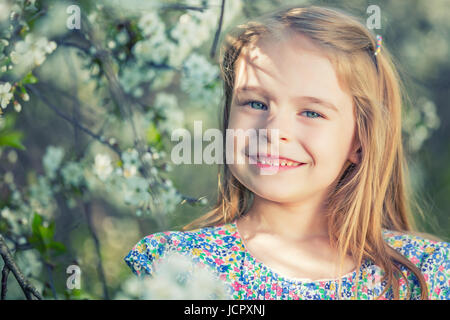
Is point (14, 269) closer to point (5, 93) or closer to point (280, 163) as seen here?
point (5, 93)

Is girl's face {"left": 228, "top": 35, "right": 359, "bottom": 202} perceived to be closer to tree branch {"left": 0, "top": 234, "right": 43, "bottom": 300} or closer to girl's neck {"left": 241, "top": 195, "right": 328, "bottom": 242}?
girl's neck {"left": 241, "top": 195, "right": 328, "bottom": 242}

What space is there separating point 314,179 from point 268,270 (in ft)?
0.77

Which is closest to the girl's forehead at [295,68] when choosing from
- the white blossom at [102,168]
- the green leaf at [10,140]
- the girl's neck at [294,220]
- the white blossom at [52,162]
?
the girl's neck at [294,220]

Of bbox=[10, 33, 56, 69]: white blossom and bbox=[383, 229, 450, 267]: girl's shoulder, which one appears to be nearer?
bbox=[383, 229, 450, 267]: girl's shoulder

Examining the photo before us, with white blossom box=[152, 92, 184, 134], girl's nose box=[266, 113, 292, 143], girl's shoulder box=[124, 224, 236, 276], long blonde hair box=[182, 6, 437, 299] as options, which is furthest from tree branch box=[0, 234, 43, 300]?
white blossom box=[152, 92, 184, 134]

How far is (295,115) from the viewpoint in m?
1.23

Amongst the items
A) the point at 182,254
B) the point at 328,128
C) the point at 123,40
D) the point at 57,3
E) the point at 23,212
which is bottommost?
the point at 23,212

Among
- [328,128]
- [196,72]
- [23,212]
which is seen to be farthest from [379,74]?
[23,212]

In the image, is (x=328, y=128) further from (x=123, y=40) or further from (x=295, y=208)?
(x=123, y=40)

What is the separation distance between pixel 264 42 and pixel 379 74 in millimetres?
298

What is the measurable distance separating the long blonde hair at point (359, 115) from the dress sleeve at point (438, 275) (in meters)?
0.04

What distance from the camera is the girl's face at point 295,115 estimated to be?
1.22 meters

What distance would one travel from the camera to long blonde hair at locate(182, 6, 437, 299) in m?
1.28
